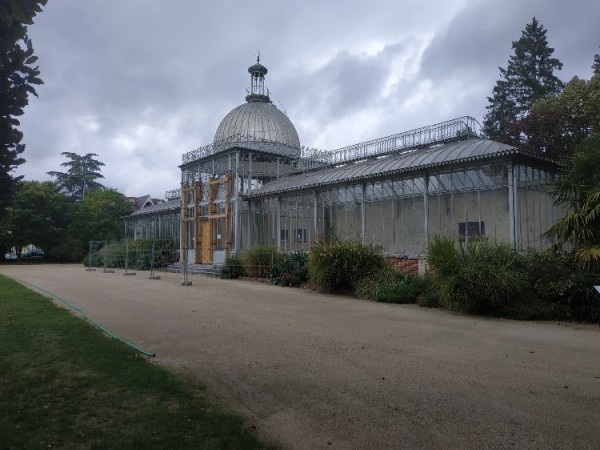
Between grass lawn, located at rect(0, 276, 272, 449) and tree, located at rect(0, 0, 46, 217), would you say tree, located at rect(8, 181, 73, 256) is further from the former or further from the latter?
tree, located at rect(0, 0, 46, 217)

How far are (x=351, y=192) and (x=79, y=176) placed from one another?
4892cm

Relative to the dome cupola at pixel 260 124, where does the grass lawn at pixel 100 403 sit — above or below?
below

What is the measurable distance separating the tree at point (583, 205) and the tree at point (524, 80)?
2372cm

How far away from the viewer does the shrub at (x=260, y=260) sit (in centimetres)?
1709

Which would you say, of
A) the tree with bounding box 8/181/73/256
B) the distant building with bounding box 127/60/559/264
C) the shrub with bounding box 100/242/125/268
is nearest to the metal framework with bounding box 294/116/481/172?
the distant building with bounding box 127/60/559/264

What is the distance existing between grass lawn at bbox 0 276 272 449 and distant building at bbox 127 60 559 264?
8.23 meters

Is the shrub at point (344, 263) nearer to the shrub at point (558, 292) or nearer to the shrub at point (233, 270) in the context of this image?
the shrub at point (558, 292)

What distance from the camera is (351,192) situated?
17.9 m

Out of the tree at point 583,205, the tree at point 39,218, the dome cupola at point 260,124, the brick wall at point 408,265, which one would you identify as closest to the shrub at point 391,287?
the brick wall at point 408,265

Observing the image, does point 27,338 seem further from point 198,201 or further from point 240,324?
point 198,201

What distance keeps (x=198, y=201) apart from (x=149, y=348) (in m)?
19.5

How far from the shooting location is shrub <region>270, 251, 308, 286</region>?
1538 cm

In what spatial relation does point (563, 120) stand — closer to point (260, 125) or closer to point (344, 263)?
point (344, 263)

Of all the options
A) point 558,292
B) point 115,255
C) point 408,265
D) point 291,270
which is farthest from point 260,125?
point 558,292
